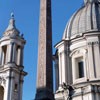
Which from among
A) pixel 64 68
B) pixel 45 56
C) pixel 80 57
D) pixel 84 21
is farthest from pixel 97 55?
pixel 45 56

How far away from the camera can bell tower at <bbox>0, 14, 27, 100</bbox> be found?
1064 inches

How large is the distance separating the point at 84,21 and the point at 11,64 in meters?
7.16

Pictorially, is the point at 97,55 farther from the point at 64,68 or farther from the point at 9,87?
the point at 9,87

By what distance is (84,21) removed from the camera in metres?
28.9

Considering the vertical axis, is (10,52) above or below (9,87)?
above

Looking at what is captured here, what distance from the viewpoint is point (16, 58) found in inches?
1140

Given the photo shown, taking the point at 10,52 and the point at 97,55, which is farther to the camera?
the point at 10,52

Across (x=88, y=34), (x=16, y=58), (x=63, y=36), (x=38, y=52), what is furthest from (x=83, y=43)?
(x=38, y=52)

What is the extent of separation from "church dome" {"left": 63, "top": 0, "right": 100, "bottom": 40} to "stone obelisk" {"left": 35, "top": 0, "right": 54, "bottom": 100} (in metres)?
12.4

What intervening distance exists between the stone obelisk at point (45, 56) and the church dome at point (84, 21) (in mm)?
12410

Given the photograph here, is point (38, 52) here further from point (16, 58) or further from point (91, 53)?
point (16, 58)

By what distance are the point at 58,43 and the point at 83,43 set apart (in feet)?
8.12

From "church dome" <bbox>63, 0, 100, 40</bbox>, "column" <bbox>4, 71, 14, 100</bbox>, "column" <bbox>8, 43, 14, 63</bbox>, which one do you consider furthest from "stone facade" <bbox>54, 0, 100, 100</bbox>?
"column" <bbox>8, 43, 14, 63</bbox>

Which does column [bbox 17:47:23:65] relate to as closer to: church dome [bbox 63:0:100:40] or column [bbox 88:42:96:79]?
church dome [bbox 63:0:100:40]
